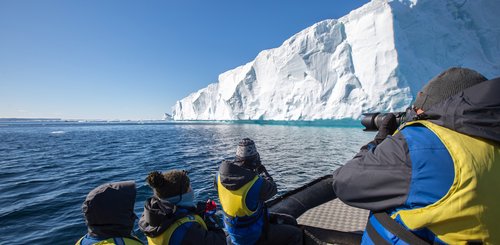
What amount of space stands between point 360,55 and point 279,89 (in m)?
14.1

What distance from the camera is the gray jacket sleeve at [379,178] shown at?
106 centimetres

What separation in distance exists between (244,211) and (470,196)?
Answer: 192 cm

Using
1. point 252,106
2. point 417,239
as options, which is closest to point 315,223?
point 417,239

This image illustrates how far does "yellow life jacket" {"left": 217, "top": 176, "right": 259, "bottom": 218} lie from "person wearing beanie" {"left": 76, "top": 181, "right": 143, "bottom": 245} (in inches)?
37.6

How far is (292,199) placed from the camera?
15.6ft

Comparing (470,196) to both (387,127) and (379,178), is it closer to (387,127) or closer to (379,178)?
(379,178)

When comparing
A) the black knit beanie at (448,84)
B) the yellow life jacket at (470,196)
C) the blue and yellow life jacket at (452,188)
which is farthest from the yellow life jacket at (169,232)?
the black knit beanie at (448,84)

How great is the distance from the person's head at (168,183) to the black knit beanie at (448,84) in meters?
1.63

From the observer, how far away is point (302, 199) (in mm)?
4820

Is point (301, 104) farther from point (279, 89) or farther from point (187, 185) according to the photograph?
point (187, 185)

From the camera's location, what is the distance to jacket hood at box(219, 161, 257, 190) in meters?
2.42

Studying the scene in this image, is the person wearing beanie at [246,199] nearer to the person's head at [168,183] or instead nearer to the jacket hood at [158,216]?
the person's head at [168,183]

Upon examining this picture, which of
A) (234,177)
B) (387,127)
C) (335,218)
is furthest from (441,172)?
(335,218)

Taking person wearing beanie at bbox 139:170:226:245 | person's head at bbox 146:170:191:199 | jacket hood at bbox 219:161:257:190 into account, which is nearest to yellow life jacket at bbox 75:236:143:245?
person wearing beanie at bbox 139:170:226:245
